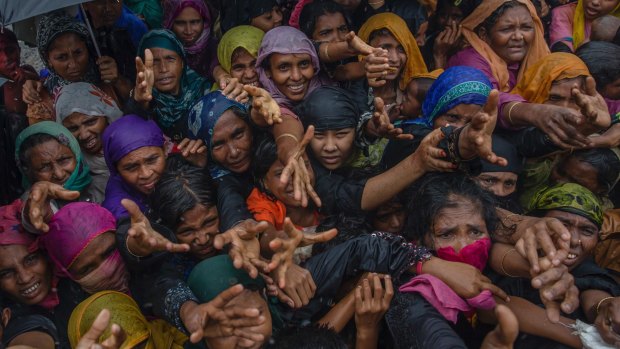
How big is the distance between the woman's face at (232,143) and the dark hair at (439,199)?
3.98 ft

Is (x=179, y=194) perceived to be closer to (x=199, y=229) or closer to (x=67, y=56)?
(x=199, y=229)

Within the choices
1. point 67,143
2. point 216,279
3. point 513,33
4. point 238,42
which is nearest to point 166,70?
point 238,42

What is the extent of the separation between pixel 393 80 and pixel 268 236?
215 cm

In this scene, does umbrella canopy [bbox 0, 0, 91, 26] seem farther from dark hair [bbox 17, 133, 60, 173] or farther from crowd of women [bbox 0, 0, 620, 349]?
dark hair [bbox 17, 133, 60, 173]

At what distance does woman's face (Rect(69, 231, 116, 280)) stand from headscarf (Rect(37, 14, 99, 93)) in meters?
1.96

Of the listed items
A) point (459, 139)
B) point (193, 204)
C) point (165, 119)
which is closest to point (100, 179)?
point (165, 119)

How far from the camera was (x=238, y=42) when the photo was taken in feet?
15.7

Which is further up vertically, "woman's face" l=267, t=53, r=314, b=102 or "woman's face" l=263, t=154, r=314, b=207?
"woman's face" l=267, t=53, r=314, b=102

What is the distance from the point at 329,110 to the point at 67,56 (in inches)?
90.1

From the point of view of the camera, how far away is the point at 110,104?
15.2 feet

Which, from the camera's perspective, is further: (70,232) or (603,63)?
(603,63)

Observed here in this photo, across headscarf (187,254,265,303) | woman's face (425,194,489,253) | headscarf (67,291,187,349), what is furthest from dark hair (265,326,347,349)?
woman's face (425,194,489,253)

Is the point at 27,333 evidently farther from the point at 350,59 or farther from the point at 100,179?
the point at 350,59

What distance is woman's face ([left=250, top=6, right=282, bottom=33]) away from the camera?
17.0 feet
